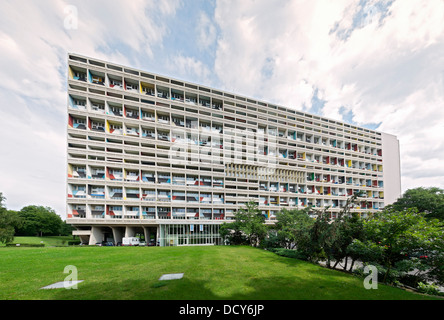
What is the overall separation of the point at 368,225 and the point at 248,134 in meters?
35.4

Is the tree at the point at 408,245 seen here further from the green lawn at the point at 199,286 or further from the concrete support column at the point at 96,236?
the concrete support column at the point at 96,236

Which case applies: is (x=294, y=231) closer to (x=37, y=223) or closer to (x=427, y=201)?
(x=427, y=201)

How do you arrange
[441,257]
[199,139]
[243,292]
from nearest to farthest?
[243,292] → [441,257] → [199,139]

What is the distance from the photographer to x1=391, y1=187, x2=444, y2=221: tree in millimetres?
42809

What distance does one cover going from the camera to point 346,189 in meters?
56.9

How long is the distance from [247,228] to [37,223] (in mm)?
85039

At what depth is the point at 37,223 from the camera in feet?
219

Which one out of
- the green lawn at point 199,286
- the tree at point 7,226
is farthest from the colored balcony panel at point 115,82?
the green lawn at point 199,286

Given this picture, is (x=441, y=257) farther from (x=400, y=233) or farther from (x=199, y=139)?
(x=199, y=139)

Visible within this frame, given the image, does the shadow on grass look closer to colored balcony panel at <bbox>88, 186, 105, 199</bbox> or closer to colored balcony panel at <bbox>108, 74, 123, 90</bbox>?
colored balcony panel at <bbox>88, 186, 105, 199</bbox>

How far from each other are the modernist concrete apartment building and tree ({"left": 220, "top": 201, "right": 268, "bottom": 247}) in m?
10.1

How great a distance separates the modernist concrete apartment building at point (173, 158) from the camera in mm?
34938
